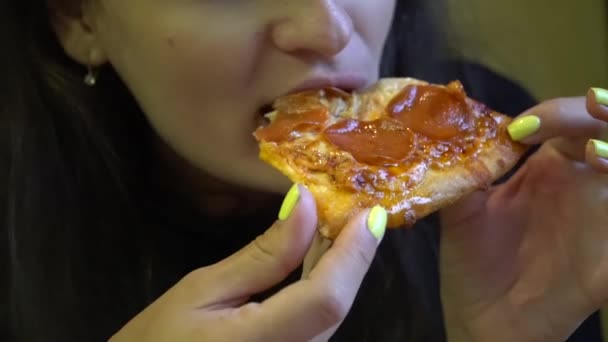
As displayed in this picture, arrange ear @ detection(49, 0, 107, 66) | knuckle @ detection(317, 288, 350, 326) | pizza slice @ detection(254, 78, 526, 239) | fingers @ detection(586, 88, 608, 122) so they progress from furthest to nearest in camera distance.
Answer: ear @ detection(49, 0, 107, 66) < fingers @ detection(586, 88, 608, 122) < pizza slice @ detection(254, 78, 526, 239) < knuckle @ detection(317, 288, 350, 326)

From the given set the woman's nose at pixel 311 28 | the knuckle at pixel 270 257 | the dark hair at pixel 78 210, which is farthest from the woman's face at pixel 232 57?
the knuckle at pixel 270 257

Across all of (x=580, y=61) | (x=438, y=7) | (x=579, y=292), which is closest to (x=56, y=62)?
(x=438, y=7)

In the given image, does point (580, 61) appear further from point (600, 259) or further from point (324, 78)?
point (324, 78)

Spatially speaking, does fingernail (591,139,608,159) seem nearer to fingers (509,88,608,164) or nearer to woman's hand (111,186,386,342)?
fingers (509,88,608,164)

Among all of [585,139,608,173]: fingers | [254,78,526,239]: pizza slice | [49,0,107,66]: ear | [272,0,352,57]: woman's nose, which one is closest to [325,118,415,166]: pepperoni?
[254,78,526,239]: pizza slice

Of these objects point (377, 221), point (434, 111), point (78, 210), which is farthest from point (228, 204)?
point (377, 221)
